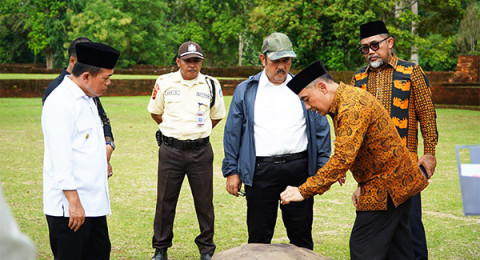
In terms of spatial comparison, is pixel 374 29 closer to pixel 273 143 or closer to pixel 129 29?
pixel 273 143

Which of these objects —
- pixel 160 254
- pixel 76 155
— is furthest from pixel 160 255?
pixel 76 155

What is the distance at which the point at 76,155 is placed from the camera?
373 centimetres

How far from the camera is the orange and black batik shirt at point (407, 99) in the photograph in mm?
4871

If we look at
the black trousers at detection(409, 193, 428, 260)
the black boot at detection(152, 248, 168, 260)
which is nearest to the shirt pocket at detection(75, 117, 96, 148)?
the black boot at detection(152, 248, 168, 260)

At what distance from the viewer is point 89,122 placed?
12.5ft

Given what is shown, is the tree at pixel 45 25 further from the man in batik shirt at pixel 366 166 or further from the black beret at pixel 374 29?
the man in batik shirt at pixel 366 166

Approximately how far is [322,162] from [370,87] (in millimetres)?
781

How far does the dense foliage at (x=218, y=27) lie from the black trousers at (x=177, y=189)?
2512cm

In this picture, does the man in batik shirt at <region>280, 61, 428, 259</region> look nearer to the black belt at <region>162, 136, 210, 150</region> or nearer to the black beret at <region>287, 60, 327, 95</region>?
the black beret at <region>287, 60, 327, 95</region>

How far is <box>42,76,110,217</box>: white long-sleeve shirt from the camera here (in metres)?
3.61

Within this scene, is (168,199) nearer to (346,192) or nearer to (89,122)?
(89,122)

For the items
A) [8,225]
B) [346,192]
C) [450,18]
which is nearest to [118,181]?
[346,192]

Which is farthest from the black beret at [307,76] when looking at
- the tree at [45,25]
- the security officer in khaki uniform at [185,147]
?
the tree at [45,25]

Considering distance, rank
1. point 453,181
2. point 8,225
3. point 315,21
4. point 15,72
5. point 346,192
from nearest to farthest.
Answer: point 8,225 < point 346,192 < point 453,181 < point 315,21 < point 15,72
